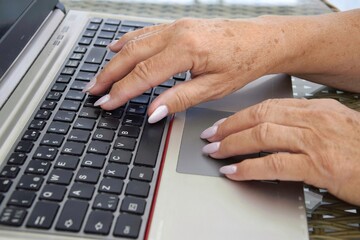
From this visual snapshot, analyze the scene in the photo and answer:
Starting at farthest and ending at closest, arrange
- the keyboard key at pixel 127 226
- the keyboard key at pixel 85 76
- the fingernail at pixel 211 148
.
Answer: the keyboard key at pixel 85 76, the fingernail at pixel 211 148, the keyboard key at pixel 127 226

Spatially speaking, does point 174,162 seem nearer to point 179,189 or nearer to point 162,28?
point 179,189

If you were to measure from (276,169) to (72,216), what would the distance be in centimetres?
23

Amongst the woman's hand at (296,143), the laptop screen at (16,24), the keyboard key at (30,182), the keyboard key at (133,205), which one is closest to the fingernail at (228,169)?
the woman's hand at (296,143)

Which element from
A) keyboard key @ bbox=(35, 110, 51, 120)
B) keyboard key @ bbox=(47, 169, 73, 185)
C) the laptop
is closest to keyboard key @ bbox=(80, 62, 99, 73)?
the laptop

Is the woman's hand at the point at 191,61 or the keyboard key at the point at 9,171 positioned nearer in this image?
the keyboard key at the point at 9,171

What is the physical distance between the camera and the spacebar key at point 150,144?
498 millimetres

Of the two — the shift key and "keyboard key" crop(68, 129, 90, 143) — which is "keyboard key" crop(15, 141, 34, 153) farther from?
the shift key

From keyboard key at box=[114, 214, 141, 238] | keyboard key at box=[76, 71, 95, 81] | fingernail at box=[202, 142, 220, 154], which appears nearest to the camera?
keyboard key at box=[114, 214, 141, 238]

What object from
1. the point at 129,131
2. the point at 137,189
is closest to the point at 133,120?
the point at 129,131

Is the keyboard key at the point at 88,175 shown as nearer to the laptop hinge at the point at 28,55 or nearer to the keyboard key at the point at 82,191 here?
the keyboard key at the point at 82,191

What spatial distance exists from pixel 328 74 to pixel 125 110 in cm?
32

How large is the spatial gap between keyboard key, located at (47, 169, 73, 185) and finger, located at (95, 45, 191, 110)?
0.13m

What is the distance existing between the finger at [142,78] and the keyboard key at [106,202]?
155 mm

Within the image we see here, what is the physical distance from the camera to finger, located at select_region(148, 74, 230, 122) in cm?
55
